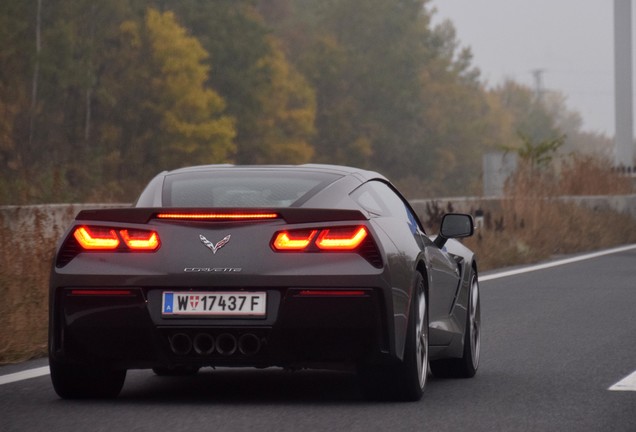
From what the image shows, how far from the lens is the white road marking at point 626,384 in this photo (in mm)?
8758

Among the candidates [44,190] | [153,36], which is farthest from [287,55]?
[44,190]

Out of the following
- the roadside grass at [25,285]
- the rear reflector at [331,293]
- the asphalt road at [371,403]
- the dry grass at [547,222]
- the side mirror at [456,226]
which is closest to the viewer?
the asphalt road at [371,403]

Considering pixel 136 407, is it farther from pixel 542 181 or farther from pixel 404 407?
pixel 542 181

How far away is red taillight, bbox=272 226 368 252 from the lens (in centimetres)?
745

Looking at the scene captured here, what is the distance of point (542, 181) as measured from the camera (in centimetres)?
2970

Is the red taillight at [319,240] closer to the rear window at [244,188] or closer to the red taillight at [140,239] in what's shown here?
the rear window at [244,188]

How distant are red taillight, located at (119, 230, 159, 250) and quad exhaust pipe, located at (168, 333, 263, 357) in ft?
1.49

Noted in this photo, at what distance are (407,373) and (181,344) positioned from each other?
1.19 metres

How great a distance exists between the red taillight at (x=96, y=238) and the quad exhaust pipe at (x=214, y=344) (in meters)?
0.56

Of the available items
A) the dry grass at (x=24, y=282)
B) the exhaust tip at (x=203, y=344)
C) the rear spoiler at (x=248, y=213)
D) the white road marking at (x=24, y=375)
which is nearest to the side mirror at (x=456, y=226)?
the rear spoiler at (x=248, y=213)

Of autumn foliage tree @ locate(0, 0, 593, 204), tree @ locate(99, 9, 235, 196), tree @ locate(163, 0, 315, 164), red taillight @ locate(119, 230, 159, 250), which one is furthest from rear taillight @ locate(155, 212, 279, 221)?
tree @ locate(163, 0, 315, 164)

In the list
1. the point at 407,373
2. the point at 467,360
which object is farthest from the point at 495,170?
the point at 407,373

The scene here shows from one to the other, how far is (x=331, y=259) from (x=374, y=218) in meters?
0.48

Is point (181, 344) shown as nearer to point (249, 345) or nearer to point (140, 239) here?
point (249, 345)
